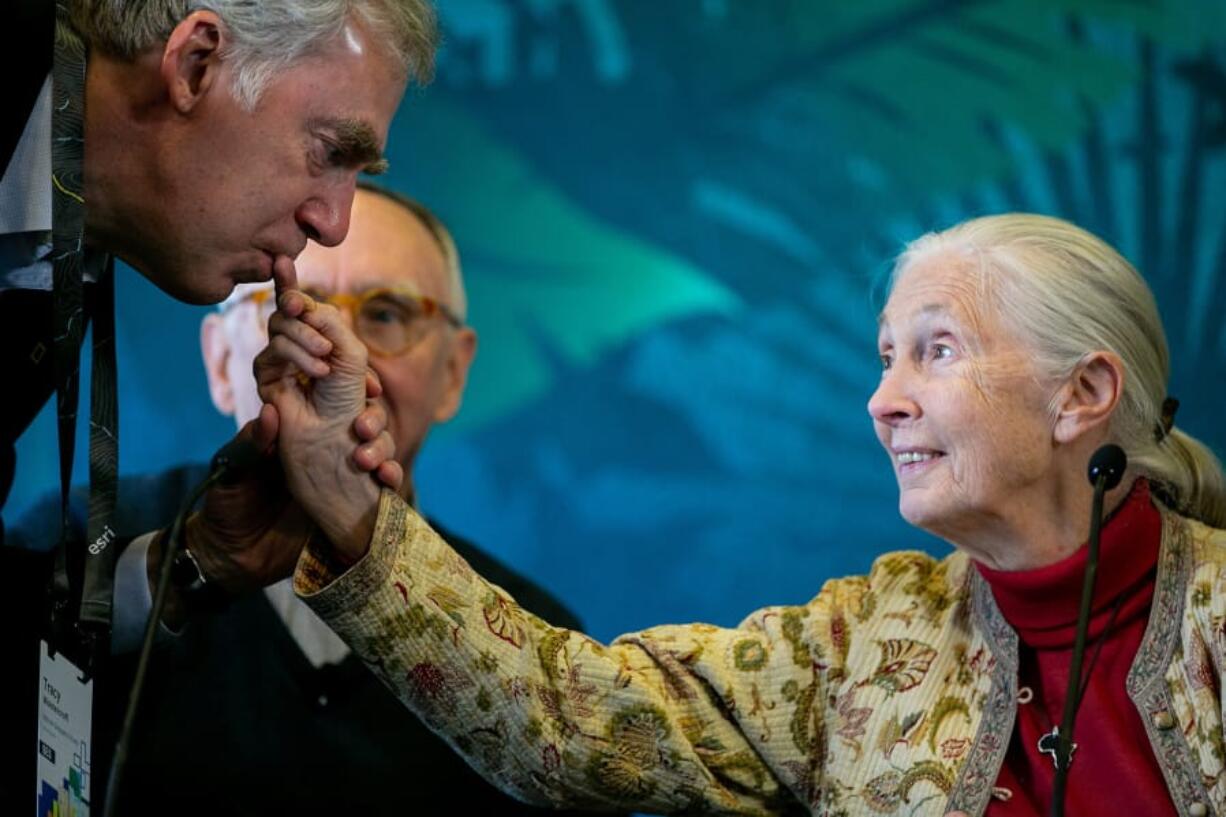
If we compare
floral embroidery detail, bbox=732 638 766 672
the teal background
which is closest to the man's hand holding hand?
floral embroidery detail, bbox=732 638 766 672

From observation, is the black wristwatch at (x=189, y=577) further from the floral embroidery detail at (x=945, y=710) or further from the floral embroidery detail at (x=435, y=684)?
the floral embroidery detail at (x=945, y=710)

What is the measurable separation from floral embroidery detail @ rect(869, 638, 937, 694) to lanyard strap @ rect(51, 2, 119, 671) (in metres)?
0.99

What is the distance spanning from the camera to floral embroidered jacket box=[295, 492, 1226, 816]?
6.64 feet

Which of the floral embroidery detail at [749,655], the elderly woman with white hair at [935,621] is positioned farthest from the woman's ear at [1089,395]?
the floral embroidery detail at [749,655]

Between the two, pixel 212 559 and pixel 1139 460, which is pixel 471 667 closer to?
pixel 212 559

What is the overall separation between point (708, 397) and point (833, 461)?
0.88ft

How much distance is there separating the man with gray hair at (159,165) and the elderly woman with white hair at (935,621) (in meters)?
0.13

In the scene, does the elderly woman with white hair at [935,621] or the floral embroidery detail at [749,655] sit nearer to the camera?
the elderly woman with white hair at [935,621]

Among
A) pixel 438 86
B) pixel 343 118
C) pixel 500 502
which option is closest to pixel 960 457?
pixel 343 118

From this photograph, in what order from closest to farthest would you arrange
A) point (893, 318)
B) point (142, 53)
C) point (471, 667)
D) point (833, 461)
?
point (142, 53), point (471, 667), point (893, 318), point (833, 461)

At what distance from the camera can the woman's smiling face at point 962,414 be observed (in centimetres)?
217

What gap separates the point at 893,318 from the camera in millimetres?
2311

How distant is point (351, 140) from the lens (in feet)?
6.61

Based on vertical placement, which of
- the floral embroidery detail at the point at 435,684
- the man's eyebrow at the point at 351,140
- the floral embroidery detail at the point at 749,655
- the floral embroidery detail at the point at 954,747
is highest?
the man's eyebrow at the point at 351,140
